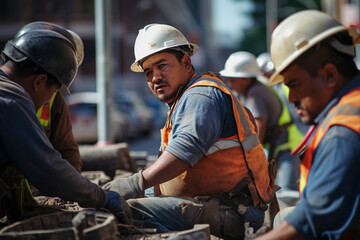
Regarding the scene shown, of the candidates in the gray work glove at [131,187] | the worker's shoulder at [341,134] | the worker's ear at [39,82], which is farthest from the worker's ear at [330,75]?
the worker's ear at [39,82]

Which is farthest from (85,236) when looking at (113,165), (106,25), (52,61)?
(106,25)

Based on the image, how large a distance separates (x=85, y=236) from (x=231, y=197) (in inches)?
53.8

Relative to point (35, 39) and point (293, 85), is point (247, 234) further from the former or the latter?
point (35, 39)

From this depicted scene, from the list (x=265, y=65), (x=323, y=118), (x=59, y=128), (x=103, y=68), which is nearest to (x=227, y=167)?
(x=323, y=118)

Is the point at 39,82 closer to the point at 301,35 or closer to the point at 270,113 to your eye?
the point at 301,35

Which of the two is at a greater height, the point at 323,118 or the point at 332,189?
the point at 323,118

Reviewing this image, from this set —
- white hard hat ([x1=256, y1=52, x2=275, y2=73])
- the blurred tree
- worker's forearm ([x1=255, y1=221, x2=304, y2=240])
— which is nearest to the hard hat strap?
worker's forearm ([x1=255, y1=221, x2=304, y2=240])

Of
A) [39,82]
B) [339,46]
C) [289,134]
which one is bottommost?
[289,134]

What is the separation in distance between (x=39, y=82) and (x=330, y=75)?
1869 mm

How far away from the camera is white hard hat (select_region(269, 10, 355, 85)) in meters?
2.84

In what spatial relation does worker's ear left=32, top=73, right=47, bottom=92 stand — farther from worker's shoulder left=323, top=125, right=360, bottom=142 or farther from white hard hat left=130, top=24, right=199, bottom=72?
worker's shoulder left=323, top=125, right=360, bottom=142

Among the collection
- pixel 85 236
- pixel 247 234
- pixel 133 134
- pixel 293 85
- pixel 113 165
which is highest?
pixel 293 85

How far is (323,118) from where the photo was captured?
9.18ft

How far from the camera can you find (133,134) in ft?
75.8
